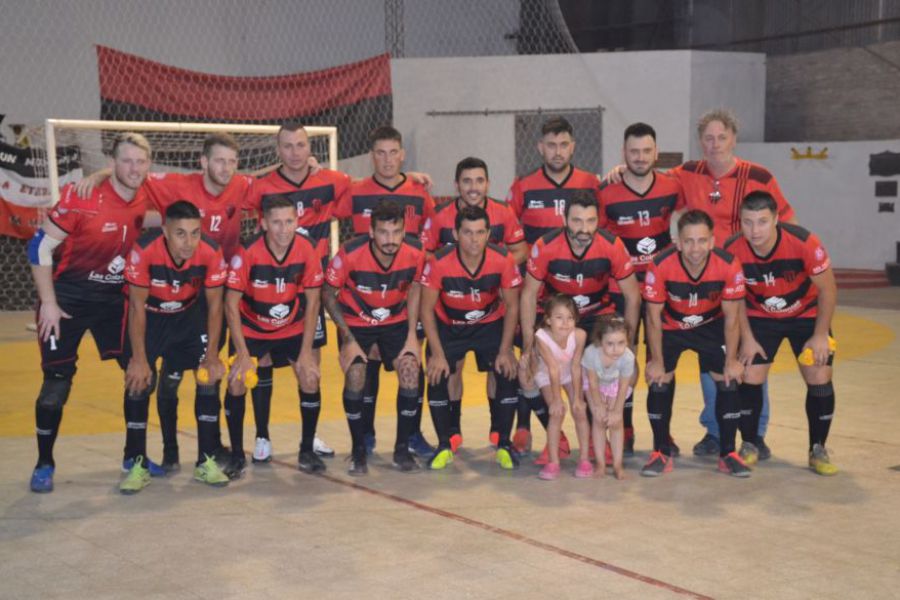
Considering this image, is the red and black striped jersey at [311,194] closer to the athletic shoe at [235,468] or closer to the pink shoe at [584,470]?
the athletic shoe at [235,468]

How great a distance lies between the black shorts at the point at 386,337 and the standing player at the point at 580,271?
0.72m

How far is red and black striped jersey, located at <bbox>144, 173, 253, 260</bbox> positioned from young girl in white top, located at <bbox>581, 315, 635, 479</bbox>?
2.25m

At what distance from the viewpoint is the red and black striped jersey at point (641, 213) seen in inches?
268

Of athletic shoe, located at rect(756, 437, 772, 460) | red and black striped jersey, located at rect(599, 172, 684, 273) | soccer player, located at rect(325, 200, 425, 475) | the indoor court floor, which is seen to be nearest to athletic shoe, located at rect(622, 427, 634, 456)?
the indoor court floor

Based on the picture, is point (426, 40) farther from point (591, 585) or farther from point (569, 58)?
point (591, 585)

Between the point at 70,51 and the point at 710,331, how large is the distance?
1131 centimetres

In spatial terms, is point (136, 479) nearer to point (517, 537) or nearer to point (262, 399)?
point (262, 399)

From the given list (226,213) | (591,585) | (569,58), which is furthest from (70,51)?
(591,585)

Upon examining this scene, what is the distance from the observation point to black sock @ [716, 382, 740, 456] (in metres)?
6.32

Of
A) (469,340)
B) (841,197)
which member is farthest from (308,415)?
(841,197)

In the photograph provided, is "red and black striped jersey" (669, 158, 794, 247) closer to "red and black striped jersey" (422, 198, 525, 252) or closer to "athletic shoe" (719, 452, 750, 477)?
"red and black striped jersey" (422, 198, 525, 252)

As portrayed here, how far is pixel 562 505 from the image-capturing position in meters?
5.68

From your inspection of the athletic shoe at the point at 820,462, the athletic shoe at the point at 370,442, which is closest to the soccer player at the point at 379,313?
the athletic shoe at the point at 370,442

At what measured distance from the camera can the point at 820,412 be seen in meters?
6.39
